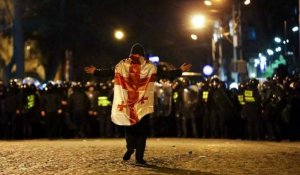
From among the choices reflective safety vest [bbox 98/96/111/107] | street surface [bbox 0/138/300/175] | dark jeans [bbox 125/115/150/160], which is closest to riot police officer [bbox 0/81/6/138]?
reflective safety vest [bbox 98/96/111/107]

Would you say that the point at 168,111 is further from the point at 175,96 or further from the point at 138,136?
the point at 138,136

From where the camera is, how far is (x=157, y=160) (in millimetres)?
12586

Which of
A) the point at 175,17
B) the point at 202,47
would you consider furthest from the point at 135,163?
the point at 202,47

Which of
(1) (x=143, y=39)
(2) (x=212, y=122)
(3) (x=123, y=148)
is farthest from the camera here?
(1) (x=143, y=39)

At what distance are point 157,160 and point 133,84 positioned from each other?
1648mm

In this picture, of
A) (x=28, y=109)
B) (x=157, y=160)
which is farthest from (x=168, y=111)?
(x=157, y=160)

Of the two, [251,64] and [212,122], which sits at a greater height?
[251,64]

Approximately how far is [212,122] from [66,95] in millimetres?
5138

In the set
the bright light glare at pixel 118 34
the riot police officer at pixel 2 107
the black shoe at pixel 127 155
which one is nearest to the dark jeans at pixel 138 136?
the black shoe at pixel 127 155

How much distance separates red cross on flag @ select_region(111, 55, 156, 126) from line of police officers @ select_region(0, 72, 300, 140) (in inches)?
314

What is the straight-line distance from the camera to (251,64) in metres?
75.8

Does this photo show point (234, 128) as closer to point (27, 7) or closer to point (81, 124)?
point (81, 124)

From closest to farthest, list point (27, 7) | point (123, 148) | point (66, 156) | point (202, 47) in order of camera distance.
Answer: point (66, 156), point (123, 148), point (27, 7), point (202, 47)

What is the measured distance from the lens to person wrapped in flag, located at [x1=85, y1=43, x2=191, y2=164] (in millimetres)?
12000
